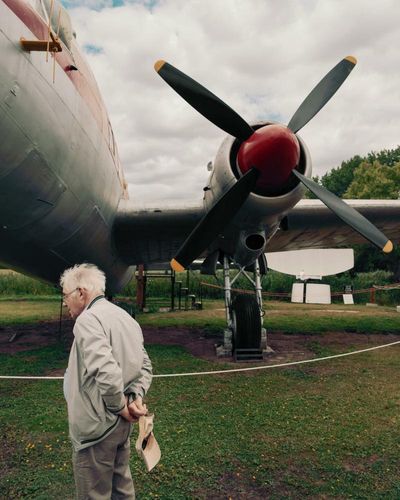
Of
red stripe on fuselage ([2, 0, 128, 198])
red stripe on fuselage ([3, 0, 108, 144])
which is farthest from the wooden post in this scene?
red stripe on fuselage ([3, 0, 108, 144])

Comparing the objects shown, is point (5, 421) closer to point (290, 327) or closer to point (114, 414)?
point (114, 414)

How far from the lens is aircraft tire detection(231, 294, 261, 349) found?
7.48 meters

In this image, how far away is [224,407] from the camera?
4.85 meters

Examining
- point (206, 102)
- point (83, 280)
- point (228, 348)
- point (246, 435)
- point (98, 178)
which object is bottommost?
point (246, 435)

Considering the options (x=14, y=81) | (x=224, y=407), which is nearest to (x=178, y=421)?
(x=224, y=407)

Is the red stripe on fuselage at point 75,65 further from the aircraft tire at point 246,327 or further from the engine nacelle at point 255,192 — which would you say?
the aircraft tire at point 246,327

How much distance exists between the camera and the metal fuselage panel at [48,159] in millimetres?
4137

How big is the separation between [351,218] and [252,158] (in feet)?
5.91

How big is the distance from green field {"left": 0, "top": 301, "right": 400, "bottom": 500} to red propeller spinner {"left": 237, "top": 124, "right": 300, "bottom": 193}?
10.3ft

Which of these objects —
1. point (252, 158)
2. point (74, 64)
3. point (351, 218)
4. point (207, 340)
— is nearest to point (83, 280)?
point (252, 158)

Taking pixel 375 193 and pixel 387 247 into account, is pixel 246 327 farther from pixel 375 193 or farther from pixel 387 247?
pixel 375 193

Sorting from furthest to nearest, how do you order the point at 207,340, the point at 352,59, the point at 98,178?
the point at 207,340, the point at 98,178, the point at 352,59

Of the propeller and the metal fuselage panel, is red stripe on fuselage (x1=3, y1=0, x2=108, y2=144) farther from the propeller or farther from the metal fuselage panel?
the propeller

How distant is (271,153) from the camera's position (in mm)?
5715
